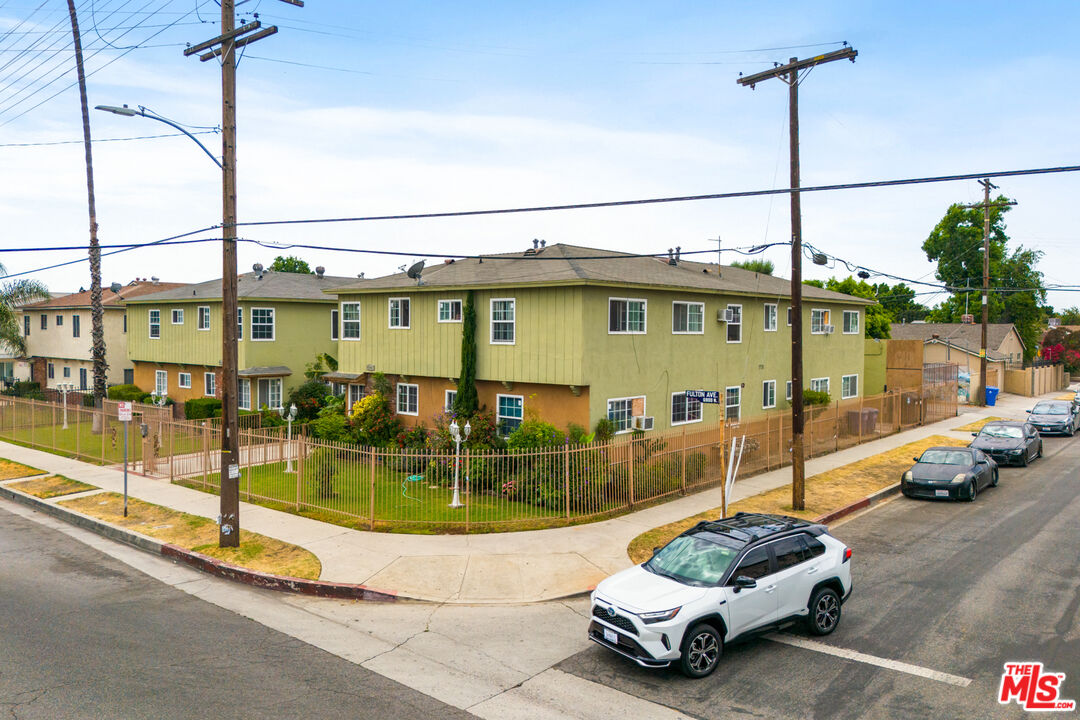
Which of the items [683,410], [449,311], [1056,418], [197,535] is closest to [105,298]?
[449,311]

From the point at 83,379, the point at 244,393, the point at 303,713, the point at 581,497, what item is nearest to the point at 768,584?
the point at 303,713

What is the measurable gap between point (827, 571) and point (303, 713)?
6681 millimetres

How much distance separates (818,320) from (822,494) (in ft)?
45.5

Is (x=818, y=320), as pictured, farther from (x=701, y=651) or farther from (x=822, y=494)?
(x=701, y=651)

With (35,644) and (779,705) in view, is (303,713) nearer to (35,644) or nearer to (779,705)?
(35,644)

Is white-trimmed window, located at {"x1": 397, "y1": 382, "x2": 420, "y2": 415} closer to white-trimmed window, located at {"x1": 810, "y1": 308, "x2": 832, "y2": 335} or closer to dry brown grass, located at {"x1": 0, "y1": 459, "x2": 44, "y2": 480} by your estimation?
dry brown grass, located at {"x1": 0, "y1": 459, "x2": 44, "y2": 480}

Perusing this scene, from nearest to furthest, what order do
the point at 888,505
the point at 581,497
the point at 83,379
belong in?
1. the point at 581,497
2. the point at 888,505
3. the point at 83,379

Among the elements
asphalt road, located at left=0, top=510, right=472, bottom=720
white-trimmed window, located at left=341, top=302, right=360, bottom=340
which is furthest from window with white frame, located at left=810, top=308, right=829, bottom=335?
asphalt road, located at left=0, top=510, right=472, bottom=720

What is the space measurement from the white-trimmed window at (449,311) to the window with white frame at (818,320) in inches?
611

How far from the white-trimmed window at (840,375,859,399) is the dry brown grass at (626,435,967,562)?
8148 mm

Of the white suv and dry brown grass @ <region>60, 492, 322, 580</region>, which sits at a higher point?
the white suv

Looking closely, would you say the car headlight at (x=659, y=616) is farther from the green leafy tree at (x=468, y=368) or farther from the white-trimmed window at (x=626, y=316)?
the green leafy tree at (x=468, y=368)

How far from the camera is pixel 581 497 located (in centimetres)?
1584

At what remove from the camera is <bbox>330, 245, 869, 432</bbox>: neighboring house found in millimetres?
19984
